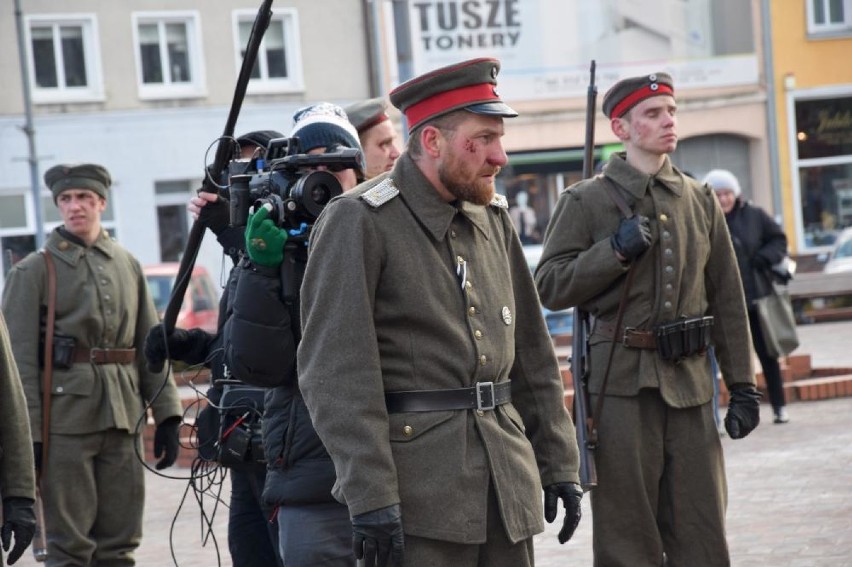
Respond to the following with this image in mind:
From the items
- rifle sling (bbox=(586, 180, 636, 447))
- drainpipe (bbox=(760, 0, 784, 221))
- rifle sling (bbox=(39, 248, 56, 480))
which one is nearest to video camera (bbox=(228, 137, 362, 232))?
rifle sling (bbox=(586, 180, 636, 447))

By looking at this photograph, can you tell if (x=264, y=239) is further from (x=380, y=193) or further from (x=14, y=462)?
(x=14, y=462)

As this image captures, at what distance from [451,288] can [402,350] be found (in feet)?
0.72

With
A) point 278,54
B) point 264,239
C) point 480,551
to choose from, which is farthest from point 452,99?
point 278,54

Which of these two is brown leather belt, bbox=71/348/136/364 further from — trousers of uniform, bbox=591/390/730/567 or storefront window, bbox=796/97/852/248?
storefront window, bbox=796/97/852/248

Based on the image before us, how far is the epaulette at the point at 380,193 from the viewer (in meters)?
4.32

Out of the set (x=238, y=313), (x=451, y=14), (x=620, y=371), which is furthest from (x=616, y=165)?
(x=451, y=14)

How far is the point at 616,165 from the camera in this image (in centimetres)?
635

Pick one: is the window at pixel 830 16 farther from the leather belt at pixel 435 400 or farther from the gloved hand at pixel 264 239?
the leather belt at pixel 435 400

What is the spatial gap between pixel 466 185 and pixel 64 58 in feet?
88.5

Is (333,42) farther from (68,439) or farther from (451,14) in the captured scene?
(68,439)

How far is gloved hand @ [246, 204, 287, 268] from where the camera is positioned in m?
4.93

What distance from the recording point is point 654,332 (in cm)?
612

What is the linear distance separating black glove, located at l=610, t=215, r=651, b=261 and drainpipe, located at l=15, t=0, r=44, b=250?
2198 centimetres

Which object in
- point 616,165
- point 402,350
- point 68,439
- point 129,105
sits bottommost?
point 68,439
